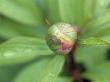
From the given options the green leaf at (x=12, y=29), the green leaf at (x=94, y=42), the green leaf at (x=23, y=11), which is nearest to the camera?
the green leaf at (x=94, y=42)

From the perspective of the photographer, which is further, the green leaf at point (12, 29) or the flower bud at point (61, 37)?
the green leaf at point (12, 29)

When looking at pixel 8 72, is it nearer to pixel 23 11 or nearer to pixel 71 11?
pixel 23 11

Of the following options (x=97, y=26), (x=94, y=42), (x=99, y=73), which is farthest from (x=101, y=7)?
(x=94, y=42)

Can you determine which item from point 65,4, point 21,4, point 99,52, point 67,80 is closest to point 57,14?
point 65,4

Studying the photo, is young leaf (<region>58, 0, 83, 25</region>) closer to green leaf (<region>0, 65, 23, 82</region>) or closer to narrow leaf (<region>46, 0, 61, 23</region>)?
narrow leaf (<region>46, 0, 61, 23</region>)

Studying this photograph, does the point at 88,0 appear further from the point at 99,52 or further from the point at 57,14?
the point at 99,52

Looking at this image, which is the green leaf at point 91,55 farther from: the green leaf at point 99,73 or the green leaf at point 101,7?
the green leaf at point 101,7

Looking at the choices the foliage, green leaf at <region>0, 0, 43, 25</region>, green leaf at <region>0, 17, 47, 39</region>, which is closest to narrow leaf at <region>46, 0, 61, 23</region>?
the foliage

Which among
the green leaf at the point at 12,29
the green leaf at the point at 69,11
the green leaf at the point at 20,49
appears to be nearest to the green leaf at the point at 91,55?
the green leaf at the point at 12,29
